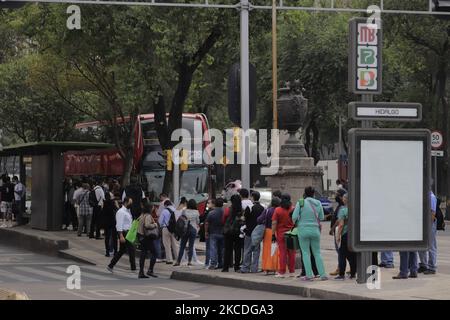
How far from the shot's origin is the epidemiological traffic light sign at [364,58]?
48.4ft

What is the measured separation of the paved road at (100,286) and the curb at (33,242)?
87.1 inches

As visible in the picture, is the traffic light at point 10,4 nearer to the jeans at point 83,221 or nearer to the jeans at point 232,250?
the jeans at point 232,250

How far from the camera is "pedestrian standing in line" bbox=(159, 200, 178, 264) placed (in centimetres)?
2188

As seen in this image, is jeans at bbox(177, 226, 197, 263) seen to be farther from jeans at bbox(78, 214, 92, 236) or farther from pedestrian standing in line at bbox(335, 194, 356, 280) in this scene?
jeans at bbox(78, 214, 92, 236)

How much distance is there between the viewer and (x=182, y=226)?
69.5ft

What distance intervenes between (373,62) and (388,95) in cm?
3797

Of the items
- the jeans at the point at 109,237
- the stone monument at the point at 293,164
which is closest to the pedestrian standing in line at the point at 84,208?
the jeans at the point at 109,237

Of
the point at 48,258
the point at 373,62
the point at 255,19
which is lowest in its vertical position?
the point at 48,258

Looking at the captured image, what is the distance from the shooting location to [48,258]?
26.3 meters

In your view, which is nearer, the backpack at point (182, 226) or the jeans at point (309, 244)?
the jeans at point (309, 244)
